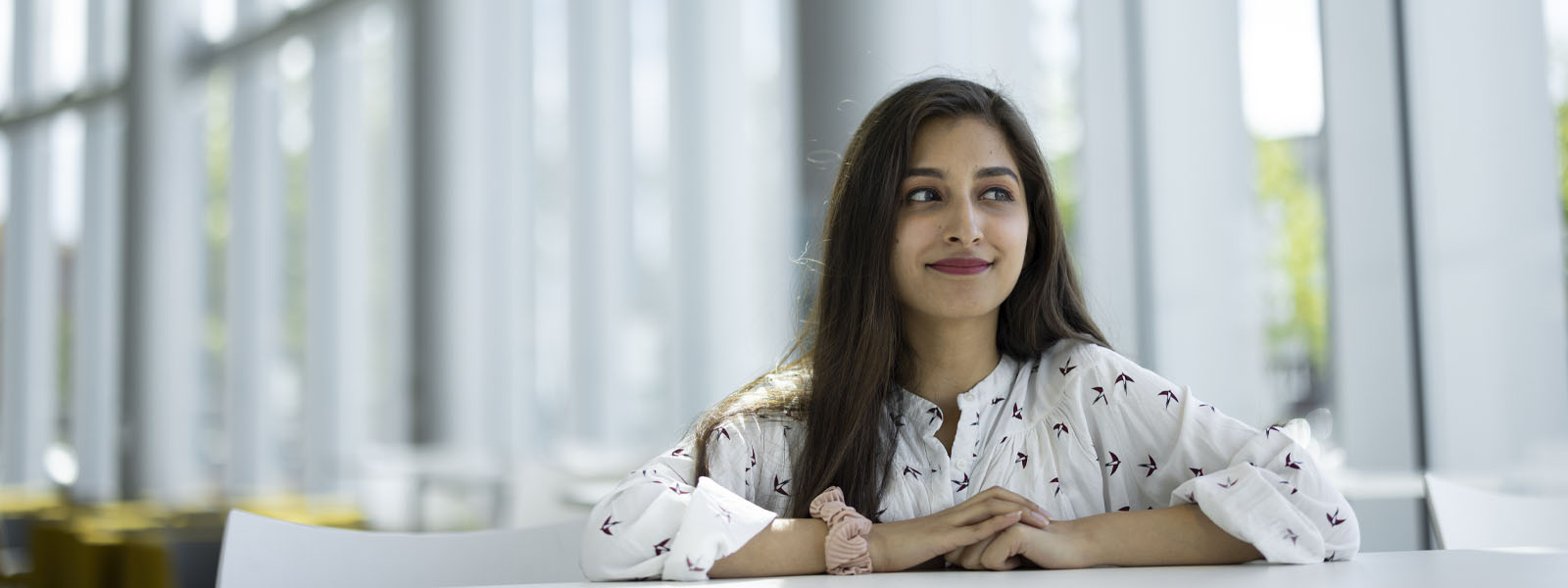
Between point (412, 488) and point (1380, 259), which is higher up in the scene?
point (1380, 259)

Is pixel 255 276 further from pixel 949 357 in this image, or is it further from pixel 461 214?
pixel 949 357

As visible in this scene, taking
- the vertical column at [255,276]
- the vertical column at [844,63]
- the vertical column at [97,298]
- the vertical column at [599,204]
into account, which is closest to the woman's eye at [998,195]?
the vertical column at [844,63]

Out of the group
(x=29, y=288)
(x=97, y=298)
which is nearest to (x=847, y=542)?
(x=97, y=298)

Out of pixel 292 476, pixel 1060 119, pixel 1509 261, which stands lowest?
pixel 292 476

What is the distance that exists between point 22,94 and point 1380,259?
937cm

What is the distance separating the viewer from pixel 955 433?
1789mm

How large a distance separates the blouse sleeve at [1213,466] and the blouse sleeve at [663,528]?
502mm

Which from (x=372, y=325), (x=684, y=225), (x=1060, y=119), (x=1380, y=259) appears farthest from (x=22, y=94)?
(x=1380, y=259)

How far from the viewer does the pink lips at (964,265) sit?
1763 mm

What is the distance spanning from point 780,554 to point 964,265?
0.49 m

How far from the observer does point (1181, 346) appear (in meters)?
3.44

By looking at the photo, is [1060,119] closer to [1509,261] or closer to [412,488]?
[1509,261]

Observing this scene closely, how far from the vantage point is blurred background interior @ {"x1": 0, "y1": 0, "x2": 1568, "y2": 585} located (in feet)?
9.53

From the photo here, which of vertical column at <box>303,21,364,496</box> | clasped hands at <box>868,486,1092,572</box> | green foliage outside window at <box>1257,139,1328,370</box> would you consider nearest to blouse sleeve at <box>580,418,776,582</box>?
clasped hands at <box>868,486,1092,572</box>
